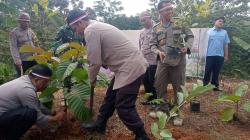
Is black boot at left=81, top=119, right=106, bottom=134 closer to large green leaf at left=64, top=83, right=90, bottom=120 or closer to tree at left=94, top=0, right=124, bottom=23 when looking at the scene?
large green leaf at left=64, top=83, right=90, bottom=120

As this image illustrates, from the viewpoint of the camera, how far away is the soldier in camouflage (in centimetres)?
431

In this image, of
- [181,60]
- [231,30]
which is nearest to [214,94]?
[181,60]

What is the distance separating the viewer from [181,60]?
4.40 metres

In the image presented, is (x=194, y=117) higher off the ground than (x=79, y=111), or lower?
lower

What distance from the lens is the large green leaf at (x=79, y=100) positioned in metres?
3.75

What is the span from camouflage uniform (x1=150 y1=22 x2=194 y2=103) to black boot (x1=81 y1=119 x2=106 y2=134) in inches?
39.0

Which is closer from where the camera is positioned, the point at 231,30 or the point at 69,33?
the point at 69,33

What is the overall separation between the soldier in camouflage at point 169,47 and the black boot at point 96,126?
0.99 metres

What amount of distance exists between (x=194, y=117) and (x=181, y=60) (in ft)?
2.91

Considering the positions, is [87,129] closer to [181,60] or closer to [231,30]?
[181,60]

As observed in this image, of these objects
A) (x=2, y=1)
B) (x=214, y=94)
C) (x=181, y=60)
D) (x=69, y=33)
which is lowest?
(x=214, y=94)

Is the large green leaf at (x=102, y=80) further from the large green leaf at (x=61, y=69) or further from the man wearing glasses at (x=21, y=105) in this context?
the man wearing glasses at (x=21, y=105)

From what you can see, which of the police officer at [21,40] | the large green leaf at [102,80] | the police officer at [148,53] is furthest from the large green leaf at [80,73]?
the police officer at [21,40]

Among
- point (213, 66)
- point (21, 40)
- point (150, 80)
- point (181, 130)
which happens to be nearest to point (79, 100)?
point (181, 130)
